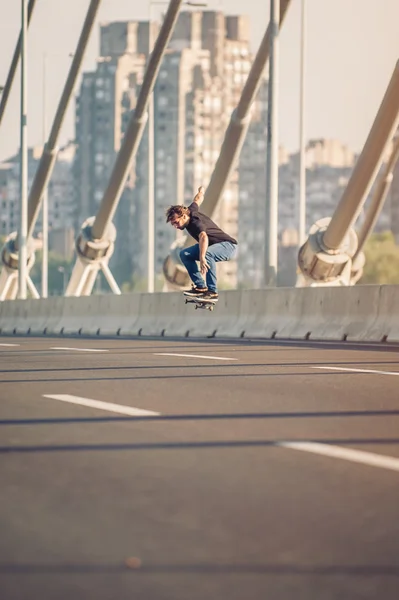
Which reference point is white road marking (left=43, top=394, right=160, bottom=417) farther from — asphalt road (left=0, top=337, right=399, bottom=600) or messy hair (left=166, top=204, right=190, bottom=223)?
messy hair (left=166, top=204, right=190, bottom=223)

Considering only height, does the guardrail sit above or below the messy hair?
below

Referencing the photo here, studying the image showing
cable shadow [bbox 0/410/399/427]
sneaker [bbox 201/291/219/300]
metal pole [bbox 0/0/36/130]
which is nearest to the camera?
cable shadow [bbox 0/410/399/427]

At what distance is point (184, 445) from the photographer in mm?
8164

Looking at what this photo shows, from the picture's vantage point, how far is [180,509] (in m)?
6.20

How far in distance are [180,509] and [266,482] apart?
73 centimetres

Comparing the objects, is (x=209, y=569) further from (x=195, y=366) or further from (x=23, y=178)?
(x=23, y=178)

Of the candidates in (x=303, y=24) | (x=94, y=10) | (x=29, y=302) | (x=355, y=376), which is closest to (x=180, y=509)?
(x=355, y=376)

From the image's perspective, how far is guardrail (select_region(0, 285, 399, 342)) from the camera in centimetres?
2290

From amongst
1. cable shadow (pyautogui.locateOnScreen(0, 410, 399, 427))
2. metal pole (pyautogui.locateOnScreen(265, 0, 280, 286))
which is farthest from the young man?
metal pole (pyautogui.locateOnScreen(265, 0, 280, 286))

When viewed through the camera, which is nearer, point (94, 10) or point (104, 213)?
point (94, 10)

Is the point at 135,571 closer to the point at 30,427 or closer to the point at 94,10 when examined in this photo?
the point at 30,427

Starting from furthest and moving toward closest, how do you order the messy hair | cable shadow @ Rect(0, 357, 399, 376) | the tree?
the tree → the messy hair → cable shadow @ Rect(0, 357, 399, 376)

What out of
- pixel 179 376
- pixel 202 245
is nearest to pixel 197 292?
pixel 202 245

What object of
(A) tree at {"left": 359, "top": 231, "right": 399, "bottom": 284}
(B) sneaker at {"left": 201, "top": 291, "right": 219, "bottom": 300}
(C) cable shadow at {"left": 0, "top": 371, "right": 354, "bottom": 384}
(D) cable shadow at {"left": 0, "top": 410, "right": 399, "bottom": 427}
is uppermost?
(D) cable shadow at {"left": 0, "top": 410, "right": 399, "bottom": 427}
